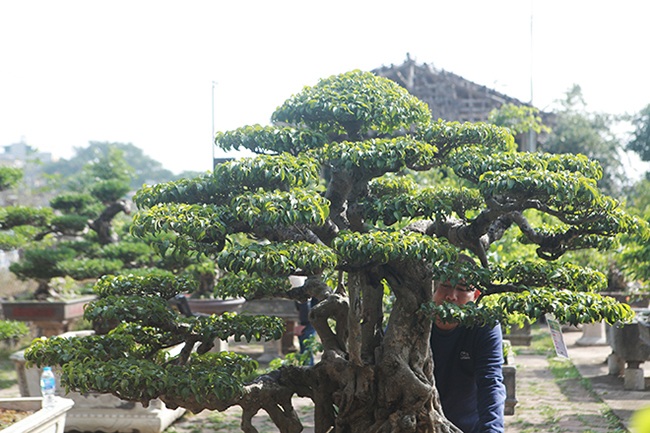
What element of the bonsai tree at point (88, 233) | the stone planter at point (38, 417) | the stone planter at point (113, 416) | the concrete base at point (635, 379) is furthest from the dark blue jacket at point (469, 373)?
the bonsai tree at point (88, 233)

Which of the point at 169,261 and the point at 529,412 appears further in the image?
the point at 169,261

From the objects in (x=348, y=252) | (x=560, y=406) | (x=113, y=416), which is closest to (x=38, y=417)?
(x=113, y=416)

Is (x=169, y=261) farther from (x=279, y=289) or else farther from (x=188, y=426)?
(x=279, y=289)

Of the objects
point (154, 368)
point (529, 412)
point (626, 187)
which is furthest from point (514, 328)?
point (626, 187)

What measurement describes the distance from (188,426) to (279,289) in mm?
2986

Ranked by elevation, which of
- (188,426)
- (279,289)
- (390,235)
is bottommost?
(188,426)

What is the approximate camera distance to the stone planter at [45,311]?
8852 mm

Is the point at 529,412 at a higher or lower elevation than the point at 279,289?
lower

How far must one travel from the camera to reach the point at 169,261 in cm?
788

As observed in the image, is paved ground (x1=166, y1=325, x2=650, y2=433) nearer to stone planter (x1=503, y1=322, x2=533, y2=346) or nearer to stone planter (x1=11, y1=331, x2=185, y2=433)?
stone planter (x1=11, y1=331, x2=185, y2=433)

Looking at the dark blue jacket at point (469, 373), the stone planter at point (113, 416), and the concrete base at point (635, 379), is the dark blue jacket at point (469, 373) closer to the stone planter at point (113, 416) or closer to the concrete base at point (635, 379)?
the stone planter at point (113, 416)

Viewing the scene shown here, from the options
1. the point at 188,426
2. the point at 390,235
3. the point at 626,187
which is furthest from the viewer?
the point at 626,187

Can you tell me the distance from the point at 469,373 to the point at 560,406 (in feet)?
12.4

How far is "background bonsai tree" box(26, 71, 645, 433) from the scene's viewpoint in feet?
9.41
